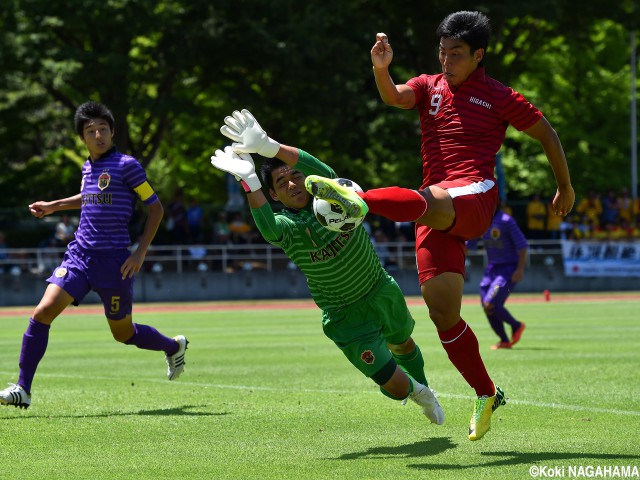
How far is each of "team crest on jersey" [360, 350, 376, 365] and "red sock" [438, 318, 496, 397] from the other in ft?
1.51

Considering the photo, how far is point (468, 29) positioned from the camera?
7.10 meters

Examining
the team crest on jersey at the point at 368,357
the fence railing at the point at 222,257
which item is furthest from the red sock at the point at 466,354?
the fence railing at the point at 222,257

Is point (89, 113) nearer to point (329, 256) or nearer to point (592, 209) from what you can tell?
point (329, 256)

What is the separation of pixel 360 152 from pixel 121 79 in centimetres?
1208

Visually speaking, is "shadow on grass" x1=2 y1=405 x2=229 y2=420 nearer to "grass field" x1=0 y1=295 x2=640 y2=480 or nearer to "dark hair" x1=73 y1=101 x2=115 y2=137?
"grass field" x1=0 y1=295 x2=640 y2=480

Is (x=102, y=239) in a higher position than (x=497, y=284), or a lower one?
higher

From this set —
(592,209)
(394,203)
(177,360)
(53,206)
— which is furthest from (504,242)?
(592,209)

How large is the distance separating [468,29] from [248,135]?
151 centimetres

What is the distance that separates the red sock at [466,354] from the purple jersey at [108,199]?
3.41 metres

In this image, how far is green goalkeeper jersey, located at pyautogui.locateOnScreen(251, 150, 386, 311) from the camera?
7336mm

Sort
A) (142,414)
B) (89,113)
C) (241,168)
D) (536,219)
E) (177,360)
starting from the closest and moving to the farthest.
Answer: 1. (241,168)
2. (142,414)
3. (89,113)
4. (177,360)
5. (536,219)

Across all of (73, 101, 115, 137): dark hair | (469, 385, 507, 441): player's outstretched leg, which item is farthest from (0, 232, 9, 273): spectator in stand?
(469, 385, 507, 441): player's outstretched leg

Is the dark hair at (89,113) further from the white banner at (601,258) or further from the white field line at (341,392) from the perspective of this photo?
the white banner at (601,258)

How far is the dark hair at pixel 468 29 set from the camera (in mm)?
7105
